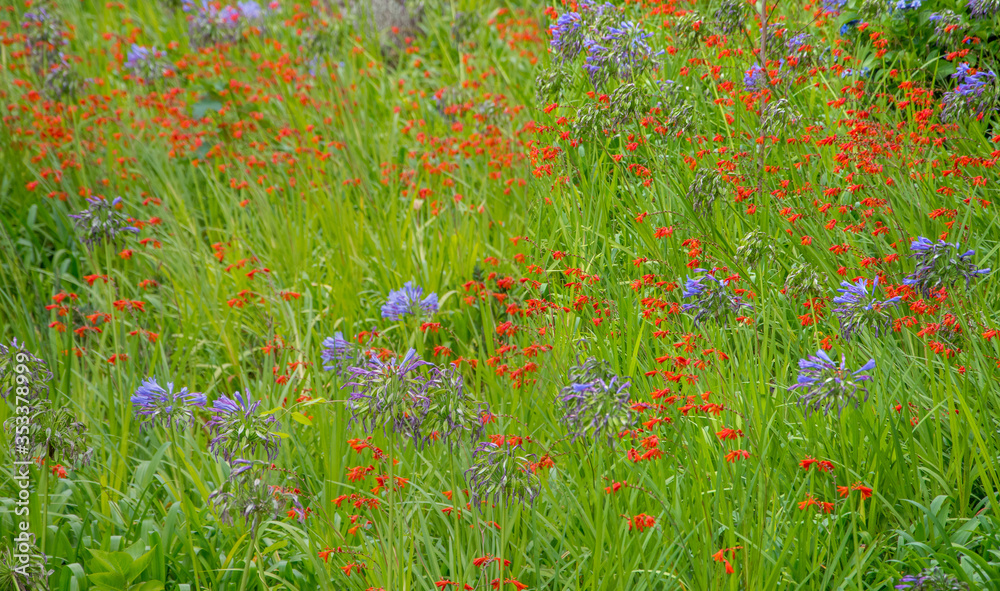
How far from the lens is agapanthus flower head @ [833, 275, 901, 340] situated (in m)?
2.31

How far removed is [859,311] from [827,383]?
41 centimetres

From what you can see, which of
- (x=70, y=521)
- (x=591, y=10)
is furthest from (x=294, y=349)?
(x=591, y=10)

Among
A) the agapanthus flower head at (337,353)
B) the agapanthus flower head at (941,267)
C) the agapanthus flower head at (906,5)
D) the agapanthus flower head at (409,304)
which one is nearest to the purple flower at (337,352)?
the agapanthus flower head at (337,353)

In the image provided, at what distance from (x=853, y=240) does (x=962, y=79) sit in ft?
4.35

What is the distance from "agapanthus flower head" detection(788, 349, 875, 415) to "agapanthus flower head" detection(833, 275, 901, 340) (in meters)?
0.21

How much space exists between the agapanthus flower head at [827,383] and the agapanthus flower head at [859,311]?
208mm

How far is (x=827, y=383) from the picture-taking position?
2.03 metres

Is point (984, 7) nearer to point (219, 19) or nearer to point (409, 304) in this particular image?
point (409, 304)

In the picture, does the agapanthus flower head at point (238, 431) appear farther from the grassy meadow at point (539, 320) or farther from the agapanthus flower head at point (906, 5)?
the agapanthus flower head at point (906, 5)

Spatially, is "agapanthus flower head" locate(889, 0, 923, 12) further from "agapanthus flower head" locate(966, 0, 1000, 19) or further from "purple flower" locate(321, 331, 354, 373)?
"purple flower" locate(321, 331, 354, 373)

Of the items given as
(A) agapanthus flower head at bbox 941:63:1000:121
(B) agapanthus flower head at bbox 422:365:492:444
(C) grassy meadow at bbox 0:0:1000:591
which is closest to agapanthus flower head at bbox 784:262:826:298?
(C) grassy meadow at bbox 0:0:1000:591

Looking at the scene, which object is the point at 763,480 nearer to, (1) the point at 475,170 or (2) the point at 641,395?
(2) the point at 641,395

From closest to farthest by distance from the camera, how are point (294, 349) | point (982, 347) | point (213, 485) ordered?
1. point (982, 347)
2. point (213, 485)
3. point (294, 349)

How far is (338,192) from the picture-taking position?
4.26 meters
